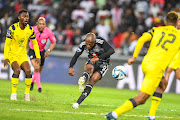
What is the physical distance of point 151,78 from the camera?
7.30m

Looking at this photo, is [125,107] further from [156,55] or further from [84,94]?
[84,94]

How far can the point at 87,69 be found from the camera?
1012 cm

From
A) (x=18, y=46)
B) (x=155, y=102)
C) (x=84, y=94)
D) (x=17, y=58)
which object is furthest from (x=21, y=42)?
(x=155, y=102)

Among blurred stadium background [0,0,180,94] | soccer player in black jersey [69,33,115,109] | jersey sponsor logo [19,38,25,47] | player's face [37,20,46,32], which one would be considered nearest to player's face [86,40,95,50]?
soccer player in black jersey [69,33,115,109]

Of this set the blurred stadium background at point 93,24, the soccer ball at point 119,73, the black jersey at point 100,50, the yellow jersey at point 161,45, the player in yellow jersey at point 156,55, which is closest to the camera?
the player in yellow jersey at point 156,55

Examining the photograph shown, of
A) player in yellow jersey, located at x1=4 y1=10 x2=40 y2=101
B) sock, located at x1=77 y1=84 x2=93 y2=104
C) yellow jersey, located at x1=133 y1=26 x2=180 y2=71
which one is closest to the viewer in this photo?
yellow jersey, located at x1=133 y1=26 x2=180 y2=71

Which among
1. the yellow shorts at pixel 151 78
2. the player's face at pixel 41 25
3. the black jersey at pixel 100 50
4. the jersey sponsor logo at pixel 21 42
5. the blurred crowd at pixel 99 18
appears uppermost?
the blurred crowd at pixel 99 18

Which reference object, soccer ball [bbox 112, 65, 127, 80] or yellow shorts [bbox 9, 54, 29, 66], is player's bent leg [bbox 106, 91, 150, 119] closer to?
soccer ball [bbox 112, 65, 127, 80]

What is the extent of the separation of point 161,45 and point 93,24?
13.1m

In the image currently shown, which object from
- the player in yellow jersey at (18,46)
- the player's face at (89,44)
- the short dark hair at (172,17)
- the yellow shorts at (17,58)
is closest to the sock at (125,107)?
the short dark hair at (172,17)

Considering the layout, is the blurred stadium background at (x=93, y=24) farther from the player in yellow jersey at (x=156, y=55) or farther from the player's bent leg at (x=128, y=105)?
the player's bent leg at (x=128, y=105)

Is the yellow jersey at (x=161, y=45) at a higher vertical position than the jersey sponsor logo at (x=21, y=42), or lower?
lower

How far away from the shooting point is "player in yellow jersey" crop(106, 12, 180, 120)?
7.23 meters

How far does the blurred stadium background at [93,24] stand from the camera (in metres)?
19.1
